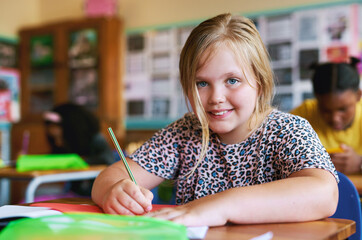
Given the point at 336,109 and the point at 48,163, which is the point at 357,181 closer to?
the point at 336,109

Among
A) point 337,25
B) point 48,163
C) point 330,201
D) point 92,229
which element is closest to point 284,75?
point 337,25

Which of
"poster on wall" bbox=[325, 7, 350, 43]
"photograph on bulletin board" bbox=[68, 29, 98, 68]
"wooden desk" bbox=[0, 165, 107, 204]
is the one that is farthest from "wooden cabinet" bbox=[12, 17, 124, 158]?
"poster on wall" bbox=[325, 7, 350, 43]

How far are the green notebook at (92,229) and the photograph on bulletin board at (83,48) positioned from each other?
4.00m

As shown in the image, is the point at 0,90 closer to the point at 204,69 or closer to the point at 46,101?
the point at 46,101

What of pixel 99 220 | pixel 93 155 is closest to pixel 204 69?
pixel 99 220

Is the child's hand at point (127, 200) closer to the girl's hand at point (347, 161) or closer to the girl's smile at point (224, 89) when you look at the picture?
the girl's smile at point (224, 89)

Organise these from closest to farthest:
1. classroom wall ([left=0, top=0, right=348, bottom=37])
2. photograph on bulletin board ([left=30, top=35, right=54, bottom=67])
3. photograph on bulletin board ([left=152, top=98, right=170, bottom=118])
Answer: classroom wall ([left=0, top=0, right=348, bottom=37])
photograph on bulletin board ([left=152, top=98, right=170, bottom=118])
photograph on bulletin board ([left=30, top=35, right=54, bottom=67])

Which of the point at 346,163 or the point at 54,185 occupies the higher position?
the point at 346,163

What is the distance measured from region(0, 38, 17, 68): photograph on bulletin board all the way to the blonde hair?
166 inches

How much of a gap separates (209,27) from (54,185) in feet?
12.2

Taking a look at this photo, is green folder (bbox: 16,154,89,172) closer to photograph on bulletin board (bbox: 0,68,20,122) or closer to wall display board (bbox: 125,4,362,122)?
wall display board (bbox: 125,4,362,122)

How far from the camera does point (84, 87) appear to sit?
4.47 metres

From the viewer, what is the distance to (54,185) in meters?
4.34

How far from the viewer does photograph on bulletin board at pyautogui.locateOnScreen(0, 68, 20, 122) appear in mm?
4754
